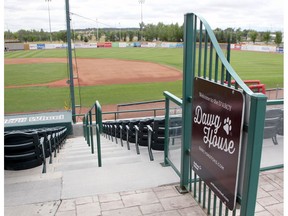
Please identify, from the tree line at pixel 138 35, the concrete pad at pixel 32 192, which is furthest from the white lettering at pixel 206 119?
the tree line at pixel 138 35

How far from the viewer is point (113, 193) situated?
350 cm

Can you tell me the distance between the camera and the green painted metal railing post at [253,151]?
1963 millimetres

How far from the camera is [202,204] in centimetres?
319

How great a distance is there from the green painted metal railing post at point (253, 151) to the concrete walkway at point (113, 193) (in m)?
1.01

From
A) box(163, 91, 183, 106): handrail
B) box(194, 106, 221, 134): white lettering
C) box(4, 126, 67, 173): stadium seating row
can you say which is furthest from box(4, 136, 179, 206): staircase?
box(194, 106, 221, 134): white lettering

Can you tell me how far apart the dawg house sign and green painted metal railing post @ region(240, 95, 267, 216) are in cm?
8

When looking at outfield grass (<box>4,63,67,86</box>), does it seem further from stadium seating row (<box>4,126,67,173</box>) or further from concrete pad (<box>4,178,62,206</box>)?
concrete pad (<box>4,178,62,206</box>)

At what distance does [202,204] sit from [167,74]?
25229mm

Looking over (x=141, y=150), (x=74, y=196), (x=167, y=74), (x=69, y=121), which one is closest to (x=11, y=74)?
(x=167, y=74)

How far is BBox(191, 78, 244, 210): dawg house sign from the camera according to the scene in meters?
2.16

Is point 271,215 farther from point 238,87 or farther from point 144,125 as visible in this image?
point 144,125

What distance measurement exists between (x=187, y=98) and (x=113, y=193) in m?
1.47

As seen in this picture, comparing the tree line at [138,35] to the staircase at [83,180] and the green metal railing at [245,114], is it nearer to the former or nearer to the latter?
the staircase at [83,180]

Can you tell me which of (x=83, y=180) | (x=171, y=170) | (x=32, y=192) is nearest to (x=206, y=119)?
(x=171, y=170)
